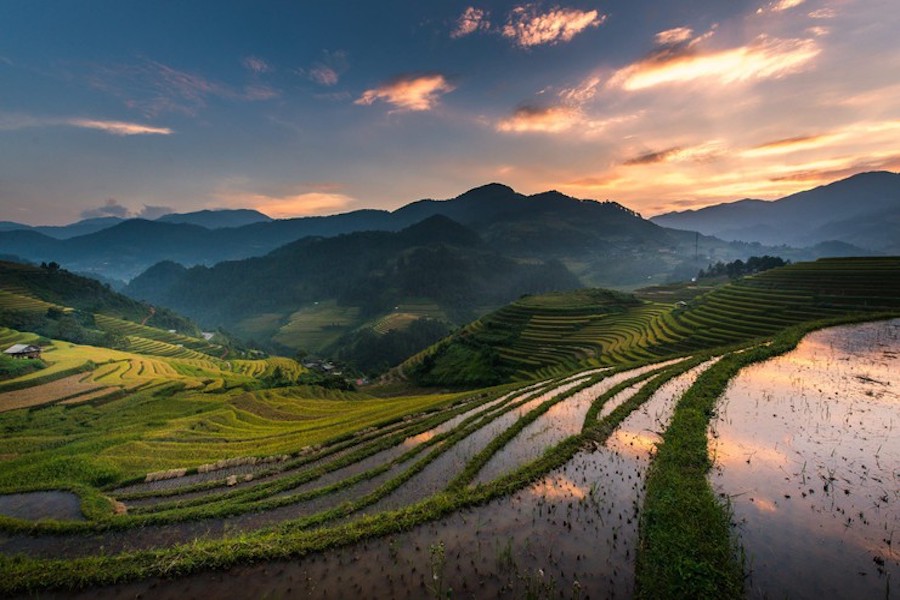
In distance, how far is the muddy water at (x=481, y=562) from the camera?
1038 cm

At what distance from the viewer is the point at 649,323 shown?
58812 mm

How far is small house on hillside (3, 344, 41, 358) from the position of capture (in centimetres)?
5610

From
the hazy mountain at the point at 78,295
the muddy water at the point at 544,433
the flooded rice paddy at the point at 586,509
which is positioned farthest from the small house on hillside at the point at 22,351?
the hazy mountain at the point at 78,295

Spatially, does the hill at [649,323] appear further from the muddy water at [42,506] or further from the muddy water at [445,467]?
the muddy water at [42,506]

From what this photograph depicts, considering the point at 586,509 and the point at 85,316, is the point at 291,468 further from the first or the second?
the point at 85,316

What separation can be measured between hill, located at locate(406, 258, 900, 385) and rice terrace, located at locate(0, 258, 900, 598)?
1512 mm

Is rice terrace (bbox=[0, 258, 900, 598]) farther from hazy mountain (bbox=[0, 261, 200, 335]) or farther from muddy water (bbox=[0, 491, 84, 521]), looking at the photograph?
hazy mountain (bbox=[0, 261, 200, 335])

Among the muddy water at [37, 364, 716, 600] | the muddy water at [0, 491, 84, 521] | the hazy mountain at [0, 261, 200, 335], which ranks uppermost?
the hazy mountain at [0, 261, 200, 335]

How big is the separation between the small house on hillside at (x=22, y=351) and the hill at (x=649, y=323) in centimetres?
6039

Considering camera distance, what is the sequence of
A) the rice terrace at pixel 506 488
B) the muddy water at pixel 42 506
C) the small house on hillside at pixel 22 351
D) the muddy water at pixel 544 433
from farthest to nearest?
the small house on hillside at pixel 22 351
the muddy water at pixel 544 433
the muddy water at pixel 42 506
the rice terrace at pixel 506 488

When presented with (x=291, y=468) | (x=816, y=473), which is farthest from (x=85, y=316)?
(x=816, y=473)

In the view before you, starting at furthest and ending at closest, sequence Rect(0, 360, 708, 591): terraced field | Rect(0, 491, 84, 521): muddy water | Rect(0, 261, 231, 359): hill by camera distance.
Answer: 1. Rect(0, 261, 231, 359): hill
2. Rect(0, 491, 84, 521): muddy water
3. Rect(0, 360, 708, 591): terraced field

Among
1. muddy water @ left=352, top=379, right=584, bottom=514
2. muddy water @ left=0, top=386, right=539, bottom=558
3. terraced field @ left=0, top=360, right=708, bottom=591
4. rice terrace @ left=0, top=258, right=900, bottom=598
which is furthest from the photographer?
muddy water @ left=352, top=379, right=584, bottom=514

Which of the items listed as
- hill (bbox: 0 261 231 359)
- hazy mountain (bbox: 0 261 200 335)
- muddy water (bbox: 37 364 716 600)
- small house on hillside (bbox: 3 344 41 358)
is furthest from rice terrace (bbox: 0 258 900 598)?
hazy mountain (bbox: 0 261 200 335)
